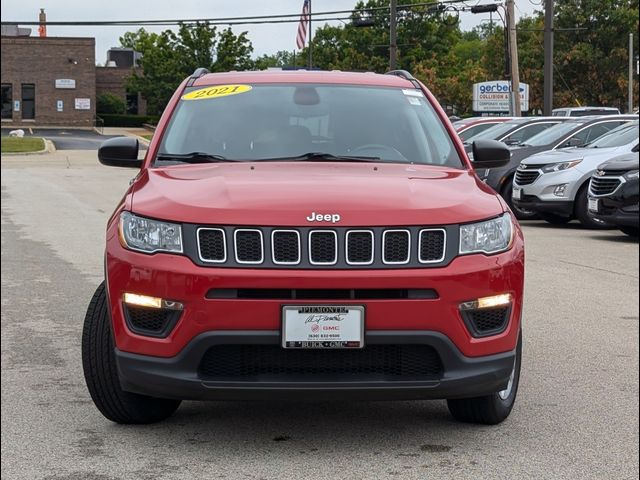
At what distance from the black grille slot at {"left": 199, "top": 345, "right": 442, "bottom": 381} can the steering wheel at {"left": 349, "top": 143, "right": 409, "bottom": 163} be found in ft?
4.91

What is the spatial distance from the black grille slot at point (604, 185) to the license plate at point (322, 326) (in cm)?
1049

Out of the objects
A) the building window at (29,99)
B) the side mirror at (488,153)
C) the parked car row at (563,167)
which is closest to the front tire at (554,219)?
the parked car row at (563,167)

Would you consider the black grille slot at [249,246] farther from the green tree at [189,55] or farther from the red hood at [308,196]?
the green tree at [189,55]

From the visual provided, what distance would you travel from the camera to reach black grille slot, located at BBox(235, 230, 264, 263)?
13.8 ft

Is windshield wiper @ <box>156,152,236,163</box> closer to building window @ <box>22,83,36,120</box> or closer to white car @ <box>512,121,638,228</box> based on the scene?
white car @ <box>512,121,638,228</box>

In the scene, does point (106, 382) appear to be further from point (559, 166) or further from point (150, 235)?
point (559, 166)

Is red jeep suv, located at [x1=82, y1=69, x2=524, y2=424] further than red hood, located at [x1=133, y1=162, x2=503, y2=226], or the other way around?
red hood, located at [x1=133, y1=162, x2=503, y2=226]

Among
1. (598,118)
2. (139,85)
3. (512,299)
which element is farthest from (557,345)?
(139,85)

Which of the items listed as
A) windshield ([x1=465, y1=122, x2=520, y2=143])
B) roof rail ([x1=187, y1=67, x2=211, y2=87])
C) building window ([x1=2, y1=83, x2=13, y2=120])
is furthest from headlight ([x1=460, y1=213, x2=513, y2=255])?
building window ([x1=2, y1=83, x2=13, y2=120])

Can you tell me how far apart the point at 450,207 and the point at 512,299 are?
18.8 inches

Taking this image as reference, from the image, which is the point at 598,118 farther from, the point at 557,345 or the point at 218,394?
the point at 218,394

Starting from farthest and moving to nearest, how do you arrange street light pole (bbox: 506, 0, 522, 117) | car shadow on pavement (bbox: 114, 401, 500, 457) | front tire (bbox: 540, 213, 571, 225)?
street light pole (bbox: 506, 0, 522, 117) → front tire (bbox: 540, 213, 571, 225) → car shadow on pavement (bbox: 114, 401, 500, 457)

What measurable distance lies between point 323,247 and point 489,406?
1197mm

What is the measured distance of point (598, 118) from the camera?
19.0 metres
